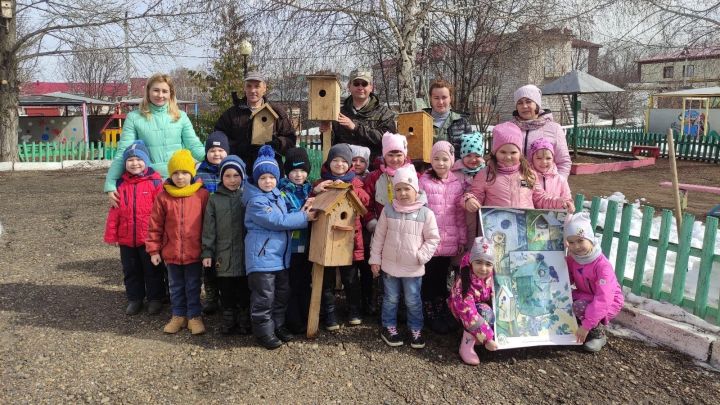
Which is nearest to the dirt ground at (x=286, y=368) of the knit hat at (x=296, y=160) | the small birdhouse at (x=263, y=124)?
the knit hat at (x=296, y=160)

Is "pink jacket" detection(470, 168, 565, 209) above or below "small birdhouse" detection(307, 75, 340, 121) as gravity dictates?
below

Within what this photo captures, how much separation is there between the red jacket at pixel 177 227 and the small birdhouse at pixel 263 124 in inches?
29.5

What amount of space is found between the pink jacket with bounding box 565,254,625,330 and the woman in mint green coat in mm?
3380

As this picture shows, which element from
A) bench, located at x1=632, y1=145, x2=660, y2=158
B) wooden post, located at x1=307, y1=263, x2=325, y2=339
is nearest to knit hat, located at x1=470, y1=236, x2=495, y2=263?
wooden post, located at x1=307, y1=263, x2=325, y2=339

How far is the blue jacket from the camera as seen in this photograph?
141 inches

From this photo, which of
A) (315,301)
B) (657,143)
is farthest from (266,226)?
(657,143)

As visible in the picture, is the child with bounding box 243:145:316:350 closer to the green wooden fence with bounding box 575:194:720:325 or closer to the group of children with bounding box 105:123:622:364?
the group of children with bounding box 105:123:622:364

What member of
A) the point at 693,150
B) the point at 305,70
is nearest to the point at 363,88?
the point at 305,70

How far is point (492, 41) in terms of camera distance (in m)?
13.8

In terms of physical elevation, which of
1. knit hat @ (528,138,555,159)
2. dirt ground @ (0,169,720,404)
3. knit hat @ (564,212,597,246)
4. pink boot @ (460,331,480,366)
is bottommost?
dirt ground @ (0,169,720,404)

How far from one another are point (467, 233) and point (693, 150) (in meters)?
17.1

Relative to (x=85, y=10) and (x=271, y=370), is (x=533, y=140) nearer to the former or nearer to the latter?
(x=271, y=370)

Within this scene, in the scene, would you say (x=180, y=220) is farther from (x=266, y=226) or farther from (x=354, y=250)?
(x=354, y=250)

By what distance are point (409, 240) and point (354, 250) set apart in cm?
50
